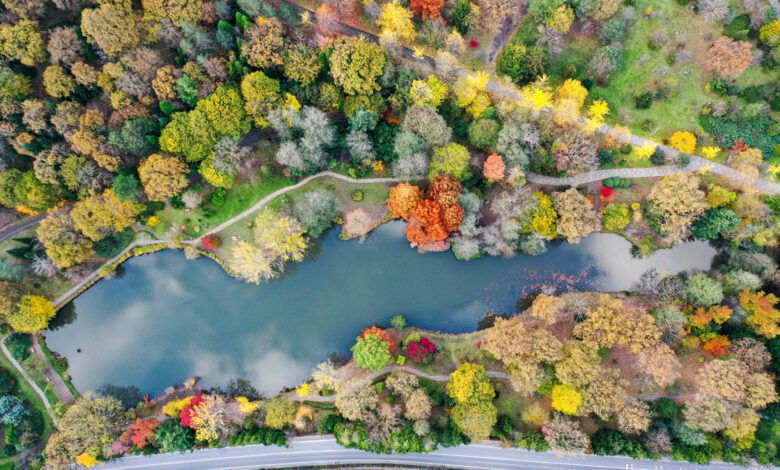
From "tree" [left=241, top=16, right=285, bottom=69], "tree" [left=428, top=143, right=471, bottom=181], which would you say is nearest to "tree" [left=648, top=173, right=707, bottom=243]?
"tree" [left=428, top=143, right=471, bottom=181]

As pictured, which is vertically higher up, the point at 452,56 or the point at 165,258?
the point at 452,56

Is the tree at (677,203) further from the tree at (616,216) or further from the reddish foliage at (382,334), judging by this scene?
the reddish foliage at (382,334)

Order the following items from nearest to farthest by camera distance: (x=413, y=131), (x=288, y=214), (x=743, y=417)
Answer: (x=743, y=417) < (x=413, y=131) < (x=288, y=214)

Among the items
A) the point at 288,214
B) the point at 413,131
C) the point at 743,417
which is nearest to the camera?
the point at 743,417

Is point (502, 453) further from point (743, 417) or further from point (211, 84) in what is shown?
point (211, 84)

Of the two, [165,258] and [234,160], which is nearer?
[234,160]

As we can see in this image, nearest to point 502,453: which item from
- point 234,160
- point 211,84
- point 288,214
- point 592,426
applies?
A: point 592,426

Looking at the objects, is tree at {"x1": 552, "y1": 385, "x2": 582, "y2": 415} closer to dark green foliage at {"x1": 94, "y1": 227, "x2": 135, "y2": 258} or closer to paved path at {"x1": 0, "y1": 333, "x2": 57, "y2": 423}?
dark green foliage at {"x1": 94, "y1": 227, "x2": 135, "y2": 258}
